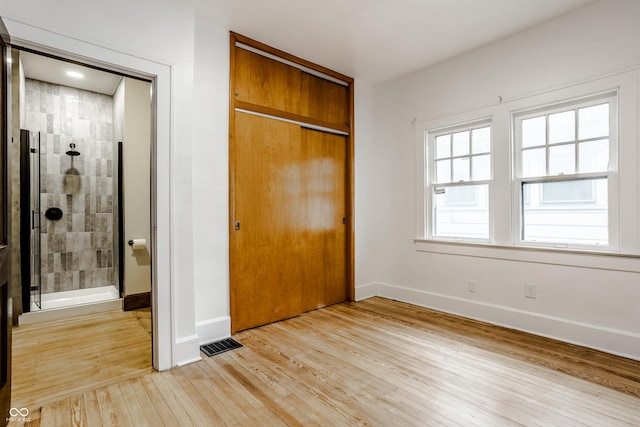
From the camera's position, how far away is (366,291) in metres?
4.18

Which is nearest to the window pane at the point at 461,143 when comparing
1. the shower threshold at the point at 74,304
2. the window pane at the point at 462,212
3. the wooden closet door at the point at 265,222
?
the window pane at the point at 462,212

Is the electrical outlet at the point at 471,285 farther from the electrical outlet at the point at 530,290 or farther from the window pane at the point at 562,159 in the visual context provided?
the window pane at the point at 562,159

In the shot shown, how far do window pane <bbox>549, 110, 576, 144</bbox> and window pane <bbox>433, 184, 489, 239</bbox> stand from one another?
2.36 feet

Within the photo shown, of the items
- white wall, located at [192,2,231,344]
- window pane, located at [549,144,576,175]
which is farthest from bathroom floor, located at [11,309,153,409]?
window pane, located at [549,144,576,175]

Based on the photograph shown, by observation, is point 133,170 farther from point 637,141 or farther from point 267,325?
point 637,141

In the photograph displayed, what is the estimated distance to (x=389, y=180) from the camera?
164 inches

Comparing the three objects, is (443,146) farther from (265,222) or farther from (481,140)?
(265,222)

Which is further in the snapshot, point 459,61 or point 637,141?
point 459,61

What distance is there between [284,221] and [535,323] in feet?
8.23

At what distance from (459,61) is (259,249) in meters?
2.87

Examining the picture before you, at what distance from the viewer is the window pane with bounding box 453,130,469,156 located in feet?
11.5

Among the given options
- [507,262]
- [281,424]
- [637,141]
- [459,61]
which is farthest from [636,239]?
[281,424]

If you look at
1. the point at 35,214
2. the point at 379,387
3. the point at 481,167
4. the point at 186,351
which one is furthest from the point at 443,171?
the point at 35,214

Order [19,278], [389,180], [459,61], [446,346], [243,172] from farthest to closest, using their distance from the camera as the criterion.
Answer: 1. [389,180]
2. [459,61]
3. [19,278]
4. [243,172]
5. [446,346]
